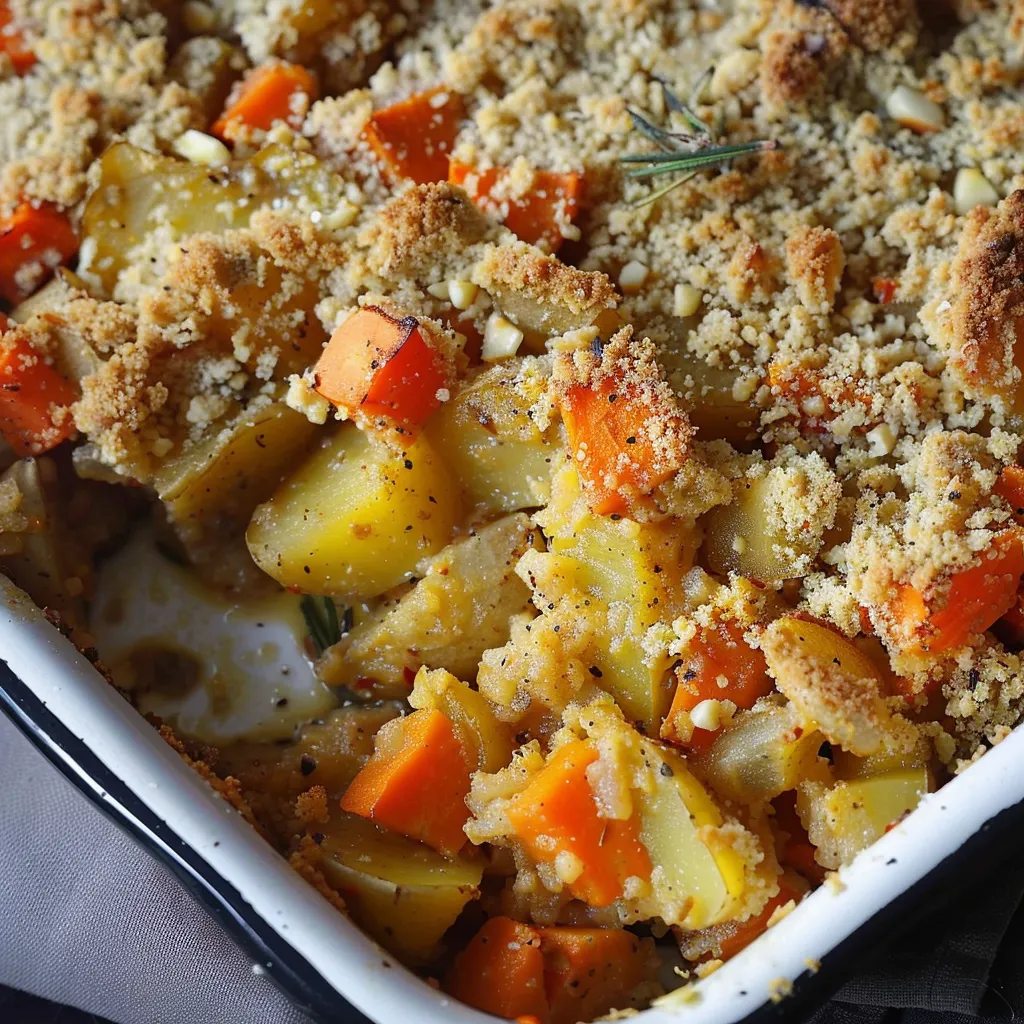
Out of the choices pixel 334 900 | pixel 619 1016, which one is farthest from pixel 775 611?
pixel 334 900

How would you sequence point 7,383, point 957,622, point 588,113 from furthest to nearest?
point 588,113
point 7,383
point 957,622

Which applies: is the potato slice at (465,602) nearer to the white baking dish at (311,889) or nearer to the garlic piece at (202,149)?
the white baking dish at (311,889)

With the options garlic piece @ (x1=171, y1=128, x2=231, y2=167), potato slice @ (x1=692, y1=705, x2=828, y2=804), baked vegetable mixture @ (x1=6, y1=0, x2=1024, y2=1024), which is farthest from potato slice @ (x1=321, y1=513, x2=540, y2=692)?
garlic piece @ (x1=171, y1=128, x2=231, y2=167)

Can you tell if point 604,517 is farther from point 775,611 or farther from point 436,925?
point 436,925

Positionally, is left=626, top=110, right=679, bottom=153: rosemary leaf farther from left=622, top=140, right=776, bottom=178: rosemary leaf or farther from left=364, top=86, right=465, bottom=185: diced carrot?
left=364, top=86, right=465, bottom=185: diced carrot

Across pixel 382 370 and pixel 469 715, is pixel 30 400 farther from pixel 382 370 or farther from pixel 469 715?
pixel 469 715

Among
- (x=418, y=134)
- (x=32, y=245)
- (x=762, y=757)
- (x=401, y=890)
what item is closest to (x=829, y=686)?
(x=762, y=757)

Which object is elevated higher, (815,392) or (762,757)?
(815,392)
